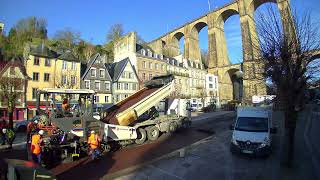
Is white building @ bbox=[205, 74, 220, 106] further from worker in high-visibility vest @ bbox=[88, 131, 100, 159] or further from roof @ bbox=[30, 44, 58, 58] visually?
worker in high-visibility vest @ bbox=[88, 131, 100, 159]

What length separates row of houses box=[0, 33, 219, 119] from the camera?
40344mm

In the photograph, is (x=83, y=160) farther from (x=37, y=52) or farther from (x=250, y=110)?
(x=37, y=52)

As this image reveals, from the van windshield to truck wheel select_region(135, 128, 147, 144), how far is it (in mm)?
5581

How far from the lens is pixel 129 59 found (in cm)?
5306

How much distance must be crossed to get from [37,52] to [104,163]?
34.6 meters

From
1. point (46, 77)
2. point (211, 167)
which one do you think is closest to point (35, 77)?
point (46, 77)

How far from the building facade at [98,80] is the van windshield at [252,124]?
1355 inches

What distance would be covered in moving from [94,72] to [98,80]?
155cm

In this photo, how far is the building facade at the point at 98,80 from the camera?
46.9 metres

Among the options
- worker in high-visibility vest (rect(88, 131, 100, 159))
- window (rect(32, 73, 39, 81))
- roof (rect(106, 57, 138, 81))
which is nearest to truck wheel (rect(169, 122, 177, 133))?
worker in high-visibility vest (rect(88, 131, 100, 159))

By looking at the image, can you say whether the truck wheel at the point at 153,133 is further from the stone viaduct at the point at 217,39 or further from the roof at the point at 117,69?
the stone viaduct at the point at 217,39

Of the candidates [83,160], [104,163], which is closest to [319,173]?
[104,163]

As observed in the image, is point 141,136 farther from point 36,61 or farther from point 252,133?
point 36,61

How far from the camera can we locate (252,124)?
14.8 meters
